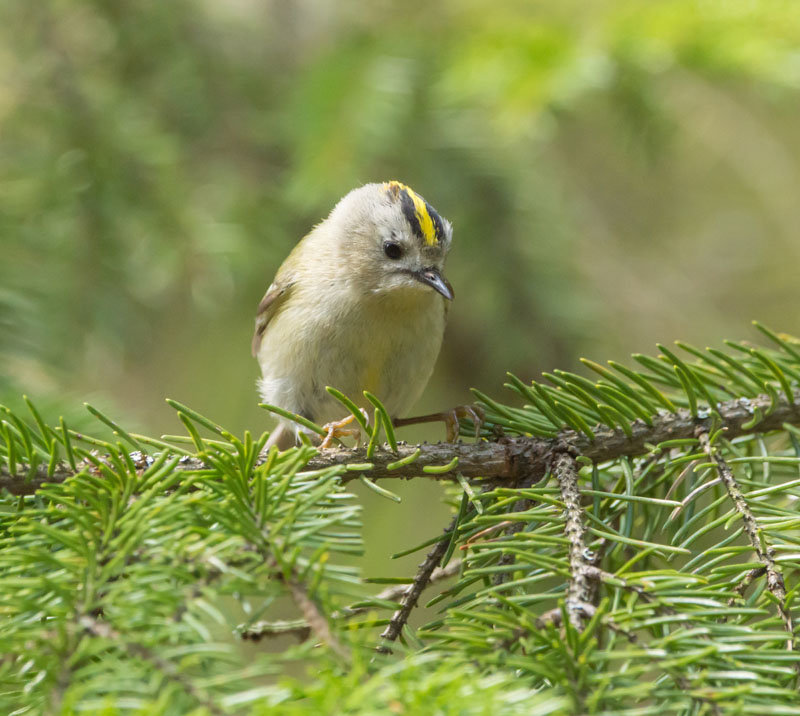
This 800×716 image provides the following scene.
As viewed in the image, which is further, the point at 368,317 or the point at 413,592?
the point at 368,317

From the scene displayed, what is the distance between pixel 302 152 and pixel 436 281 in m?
0.60

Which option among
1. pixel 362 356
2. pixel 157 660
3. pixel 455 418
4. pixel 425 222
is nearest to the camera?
pixel 157 660

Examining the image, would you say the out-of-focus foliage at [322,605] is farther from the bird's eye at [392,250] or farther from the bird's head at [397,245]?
the bird's eye at [392,250]

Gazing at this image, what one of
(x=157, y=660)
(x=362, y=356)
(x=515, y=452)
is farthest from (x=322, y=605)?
(x=362, y=356)

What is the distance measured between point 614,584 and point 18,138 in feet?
8.69

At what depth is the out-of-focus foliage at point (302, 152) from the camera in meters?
2.33

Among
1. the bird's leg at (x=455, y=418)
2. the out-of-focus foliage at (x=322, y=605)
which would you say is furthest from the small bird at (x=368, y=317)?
the out-of-focus foliage at (x=322, y=605)

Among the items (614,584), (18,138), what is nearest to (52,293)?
→ (18,138)

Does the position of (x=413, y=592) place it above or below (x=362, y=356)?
below

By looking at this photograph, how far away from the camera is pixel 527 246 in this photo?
3.16 m

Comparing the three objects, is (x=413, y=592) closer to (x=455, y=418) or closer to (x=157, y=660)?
(x=157, y=660)

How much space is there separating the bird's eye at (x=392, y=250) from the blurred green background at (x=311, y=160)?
8.9 inches

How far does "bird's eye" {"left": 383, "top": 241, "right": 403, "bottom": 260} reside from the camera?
244 cm

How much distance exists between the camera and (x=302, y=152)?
250 cm
